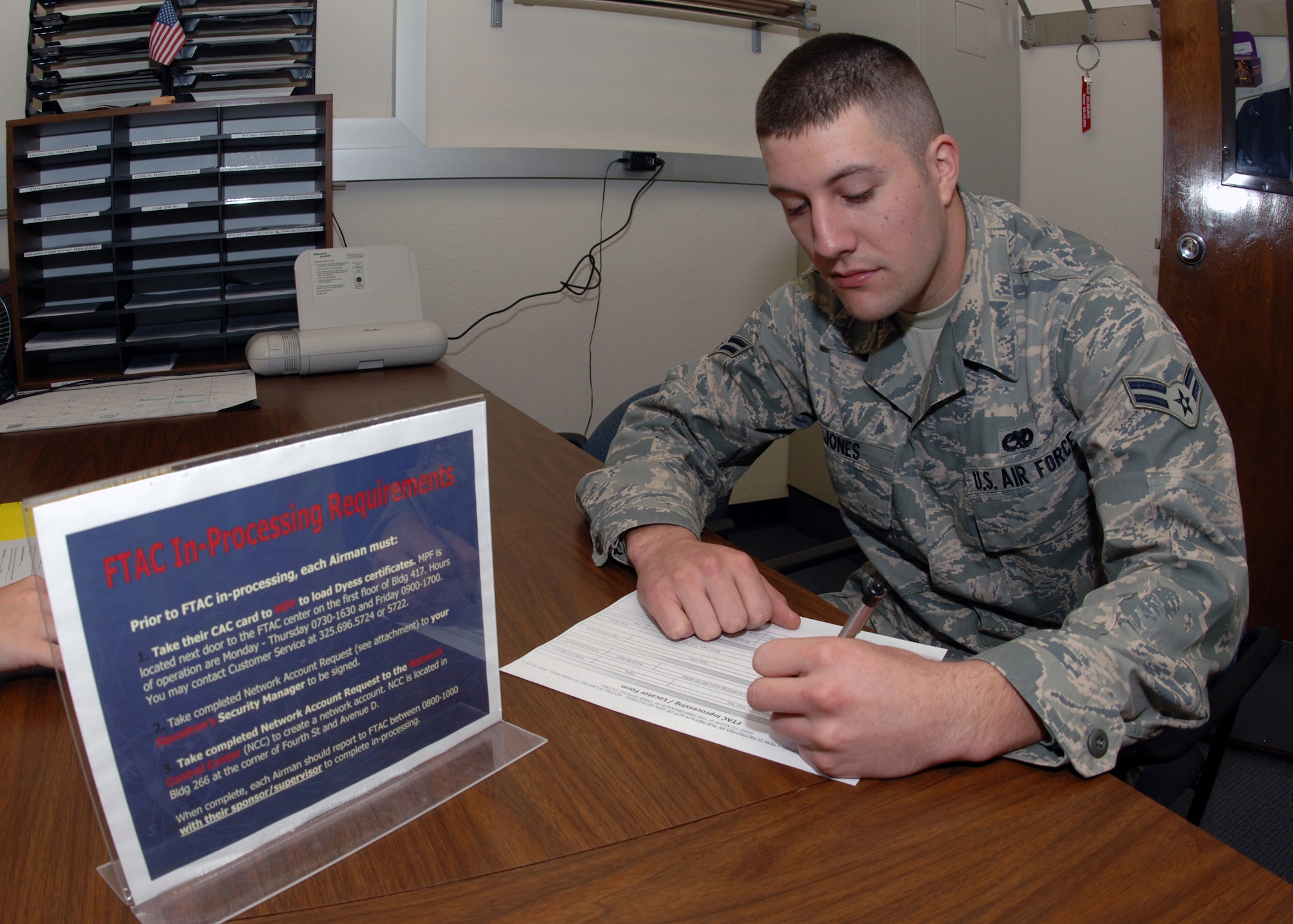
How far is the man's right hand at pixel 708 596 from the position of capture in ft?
2.34

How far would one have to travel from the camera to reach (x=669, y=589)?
2.44 feet

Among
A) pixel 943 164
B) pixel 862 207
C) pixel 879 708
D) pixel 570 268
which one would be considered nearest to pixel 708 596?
pixel 879 708

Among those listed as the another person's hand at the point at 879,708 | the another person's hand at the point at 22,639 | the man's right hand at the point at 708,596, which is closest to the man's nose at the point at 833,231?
the man's right hand at the point at 708,596

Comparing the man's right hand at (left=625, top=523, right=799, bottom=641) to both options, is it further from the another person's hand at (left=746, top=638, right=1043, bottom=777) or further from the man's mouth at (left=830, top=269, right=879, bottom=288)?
the man's mouth at (left=830, top=269, right=879, bottom=288)

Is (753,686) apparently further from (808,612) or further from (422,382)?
(422,382)

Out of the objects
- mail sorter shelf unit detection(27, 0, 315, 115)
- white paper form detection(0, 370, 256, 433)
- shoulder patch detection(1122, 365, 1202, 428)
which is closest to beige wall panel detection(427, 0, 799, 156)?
mail sorter shelf unit detection(27, 0, 315, 115)

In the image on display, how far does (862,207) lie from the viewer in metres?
0.93

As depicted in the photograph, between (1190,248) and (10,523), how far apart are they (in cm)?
233

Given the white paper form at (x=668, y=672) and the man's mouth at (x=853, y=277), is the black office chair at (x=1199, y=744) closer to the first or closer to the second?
the white paper form at (x=668, y=672)

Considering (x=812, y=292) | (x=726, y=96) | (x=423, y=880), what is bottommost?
(x=423, y=880)

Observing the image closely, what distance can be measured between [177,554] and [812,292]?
885 mm

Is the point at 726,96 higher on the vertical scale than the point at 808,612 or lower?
higher

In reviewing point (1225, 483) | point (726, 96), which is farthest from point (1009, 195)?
point (1225, 483)

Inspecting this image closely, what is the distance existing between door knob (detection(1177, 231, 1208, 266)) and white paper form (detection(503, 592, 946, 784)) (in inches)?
72.1
